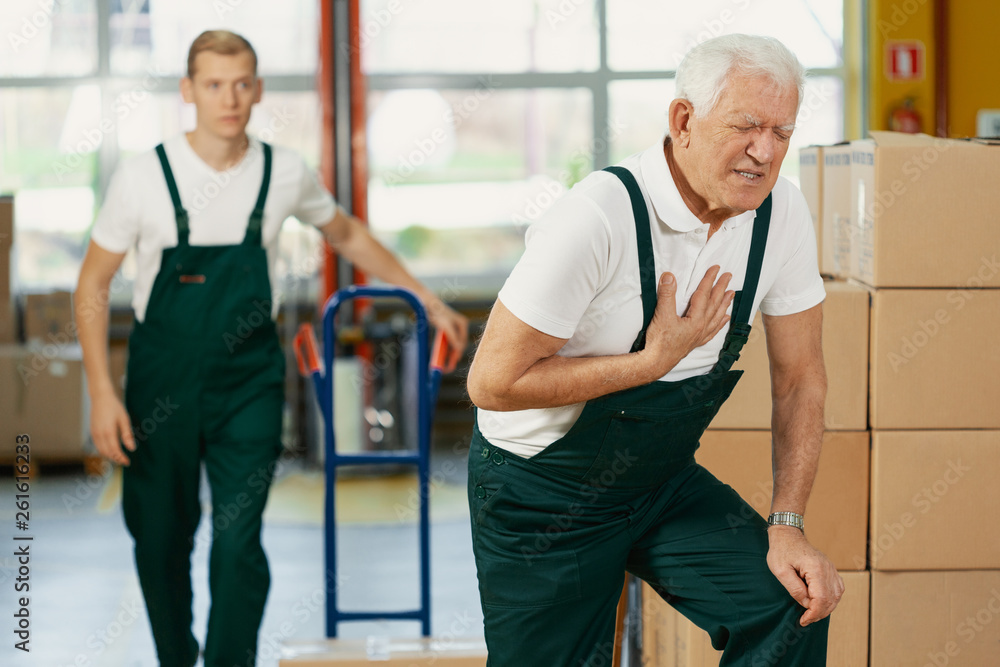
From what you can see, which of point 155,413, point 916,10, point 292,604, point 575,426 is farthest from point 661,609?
point 916,10

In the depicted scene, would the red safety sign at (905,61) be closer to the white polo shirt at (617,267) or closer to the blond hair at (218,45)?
the blond hair at (218,45)

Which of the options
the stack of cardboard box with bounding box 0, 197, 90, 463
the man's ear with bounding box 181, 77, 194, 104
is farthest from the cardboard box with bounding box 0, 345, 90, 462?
the man's ear with bounding box 181, 77, 194, 104

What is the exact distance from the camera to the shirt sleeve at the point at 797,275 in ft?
5.76

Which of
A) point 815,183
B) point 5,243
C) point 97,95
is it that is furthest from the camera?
point 97,95

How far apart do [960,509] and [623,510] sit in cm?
84

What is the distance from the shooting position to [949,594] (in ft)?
7.13

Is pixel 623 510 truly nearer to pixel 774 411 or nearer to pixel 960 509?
pixel 774 411

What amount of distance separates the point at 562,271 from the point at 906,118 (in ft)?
16.5

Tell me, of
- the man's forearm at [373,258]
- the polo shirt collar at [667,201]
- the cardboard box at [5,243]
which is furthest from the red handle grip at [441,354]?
the cardboard box at [5,243]

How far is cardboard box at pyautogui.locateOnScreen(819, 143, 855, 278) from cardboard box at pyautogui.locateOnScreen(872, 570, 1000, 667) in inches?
26.6

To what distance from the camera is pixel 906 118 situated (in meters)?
5.95

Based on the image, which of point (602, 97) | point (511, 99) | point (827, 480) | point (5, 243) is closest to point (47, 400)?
point (5, 243)

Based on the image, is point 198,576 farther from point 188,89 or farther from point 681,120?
point 681,120

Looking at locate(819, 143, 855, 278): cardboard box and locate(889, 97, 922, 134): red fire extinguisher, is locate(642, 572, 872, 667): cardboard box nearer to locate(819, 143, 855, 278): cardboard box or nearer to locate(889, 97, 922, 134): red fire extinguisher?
locate(819, 143, 855, 278): cardboard box
